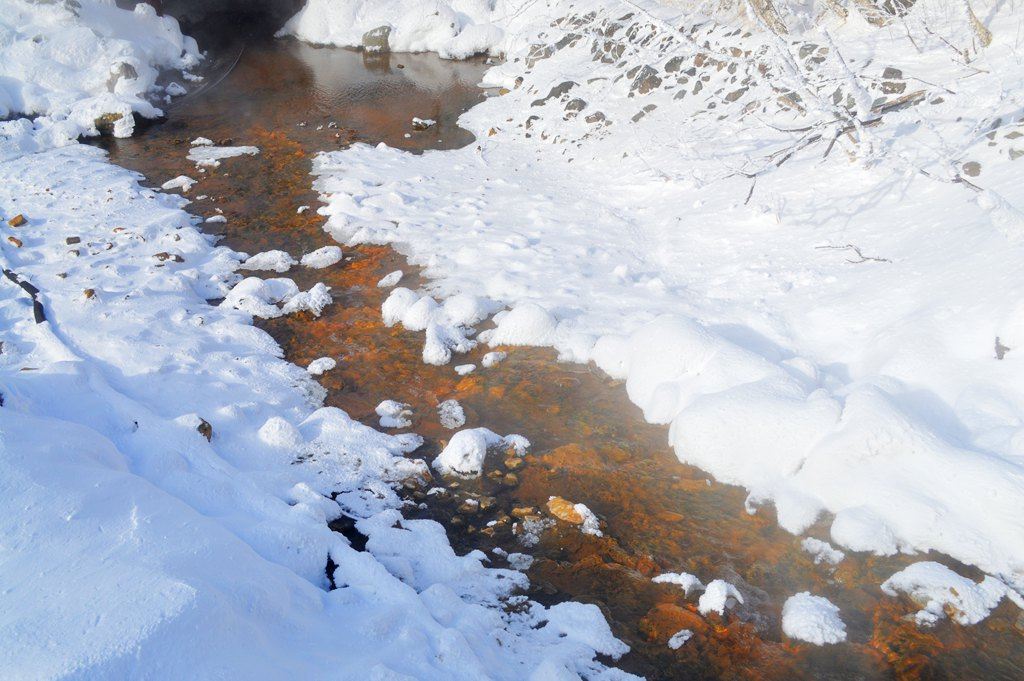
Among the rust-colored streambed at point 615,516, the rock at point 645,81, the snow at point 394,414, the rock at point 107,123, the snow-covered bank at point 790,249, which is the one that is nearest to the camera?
the rust-colored streambed at point 615,516

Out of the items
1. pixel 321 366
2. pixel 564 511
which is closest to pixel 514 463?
pixel 564 511

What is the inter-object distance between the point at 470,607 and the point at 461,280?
369 cm

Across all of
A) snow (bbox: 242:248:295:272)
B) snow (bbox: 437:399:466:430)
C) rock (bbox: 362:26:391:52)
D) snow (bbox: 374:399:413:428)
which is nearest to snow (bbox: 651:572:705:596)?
snow (bbox: 437:399:466:430)

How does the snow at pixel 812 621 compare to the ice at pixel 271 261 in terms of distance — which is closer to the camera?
the snow at pixel 812 621

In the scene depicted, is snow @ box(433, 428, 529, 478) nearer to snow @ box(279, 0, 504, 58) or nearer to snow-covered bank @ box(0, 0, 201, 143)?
snow-covered bank @ box(0, 0, 201, 143)

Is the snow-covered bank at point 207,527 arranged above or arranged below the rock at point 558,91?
below

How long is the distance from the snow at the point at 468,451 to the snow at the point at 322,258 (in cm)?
324

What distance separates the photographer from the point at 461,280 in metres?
6.28

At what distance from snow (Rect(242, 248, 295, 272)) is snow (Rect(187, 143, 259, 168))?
Answer: 328cm

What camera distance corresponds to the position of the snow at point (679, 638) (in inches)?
120

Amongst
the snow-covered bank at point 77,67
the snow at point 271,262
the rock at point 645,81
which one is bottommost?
the snow at point 271,262

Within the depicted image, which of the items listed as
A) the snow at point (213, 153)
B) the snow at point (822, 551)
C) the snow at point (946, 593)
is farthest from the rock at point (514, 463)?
the snow at point (213, 153)

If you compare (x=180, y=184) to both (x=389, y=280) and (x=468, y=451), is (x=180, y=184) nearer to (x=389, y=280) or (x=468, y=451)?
(x=389, y=280)

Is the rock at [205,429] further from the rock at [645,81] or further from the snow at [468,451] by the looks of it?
the rock at [645,81]
